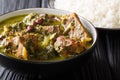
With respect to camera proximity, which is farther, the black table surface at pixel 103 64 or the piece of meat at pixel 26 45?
the black table surface at pixel 103 64

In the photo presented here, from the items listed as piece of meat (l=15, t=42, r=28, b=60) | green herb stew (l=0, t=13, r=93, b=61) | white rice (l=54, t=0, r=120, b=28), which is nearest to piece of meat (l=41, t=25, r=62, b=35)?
green herb stew (l=0, t=13, r=93, b=61)

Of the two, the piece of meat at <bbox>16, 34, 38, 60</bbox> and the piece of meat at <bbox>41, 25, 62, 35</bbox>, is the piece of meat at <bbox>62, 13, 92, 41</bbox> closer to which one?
the piece of meat at <bbox>41, 25, 62, 35</bbox>

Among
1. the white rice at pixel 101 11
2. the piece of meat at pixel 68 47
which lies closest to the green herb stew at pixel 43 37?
the piece of meat at pixel 68 47

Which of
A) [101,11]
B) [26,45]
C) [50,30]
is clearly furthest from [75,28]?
[101,11]

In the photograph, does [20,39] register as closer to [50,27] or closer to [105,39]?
[50,27]

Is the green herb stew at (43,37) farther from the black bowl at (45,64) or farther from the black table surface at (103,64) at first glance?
the black table surface at (103,64)

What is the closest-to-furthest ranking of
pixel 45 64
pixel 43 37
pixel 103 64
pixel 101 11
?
pixel 45 64
pixel 43 37
pixel 103 64
pixel 101 11

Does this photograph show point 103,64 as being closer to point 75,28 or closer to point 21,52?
point 75,28

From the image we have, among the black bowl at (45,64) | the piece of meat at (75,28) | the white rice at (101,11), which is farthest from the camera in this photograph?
the white rice at (101,11)
